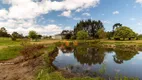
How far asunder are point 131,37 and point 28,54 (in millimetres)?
93154

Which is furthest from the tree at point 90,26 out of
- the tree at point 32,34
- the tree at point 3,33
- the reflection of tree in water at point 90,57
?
the reflection of tree in water at point 90,57

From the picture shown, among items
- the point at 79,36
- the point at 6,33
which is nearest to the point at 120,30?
the point at 79,36

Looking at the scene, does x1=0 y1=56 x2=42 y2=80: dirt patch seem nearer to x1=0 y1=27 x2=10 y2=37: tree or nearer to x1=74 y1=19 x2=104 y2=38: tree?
x1=0 y1=27 x2=10 y2=37: tree

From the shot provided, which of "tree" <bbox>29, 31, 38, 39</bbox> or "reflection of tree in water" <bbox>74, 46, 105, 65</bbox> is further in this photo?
"tree" <bbox>29, 31, 38, 39</bbox>

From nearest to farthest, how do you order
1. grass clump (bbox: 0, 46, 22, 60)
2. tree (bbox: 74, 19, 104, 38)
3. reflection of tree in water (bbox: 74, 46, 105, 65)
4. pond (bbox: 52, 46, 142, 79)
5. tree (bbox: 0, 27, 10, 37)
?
pond (bbox: 52, 46, 142, 79) → grass clump (bbox: 0, 46, 22, 60) → reflection of tree in water (bbox: 74, 46, 105, 65) → tree (bbox: 0, 27, 10, 37) → tree (bbox: 74, 19, 104, 38)

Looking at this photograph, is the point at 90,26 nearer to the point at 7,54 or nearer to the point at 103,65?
the point at 7,54

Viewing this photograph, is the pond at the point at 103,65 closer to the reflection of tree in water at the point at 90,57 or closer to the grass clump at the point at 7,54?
the reflection of tree in water at the point at 90,57

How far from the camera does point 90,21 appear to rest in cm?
15125

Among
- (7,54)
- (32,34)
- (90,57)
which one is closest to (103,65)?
(90,57)

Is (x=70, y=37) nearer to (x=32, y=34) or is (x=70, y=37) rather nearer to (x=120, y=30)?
(x=32, y=34)

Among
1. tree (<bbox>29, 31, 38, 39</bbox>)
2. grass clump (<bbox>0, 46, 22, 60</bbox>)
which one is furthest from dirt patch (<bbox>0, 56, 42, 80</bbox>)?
tree (<bbox>29, 31, 38, 39</bbox>)

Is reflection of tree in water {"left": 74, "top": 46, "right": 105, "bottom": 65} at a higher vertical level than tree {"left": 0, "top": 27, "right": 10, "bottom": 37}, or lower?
lower

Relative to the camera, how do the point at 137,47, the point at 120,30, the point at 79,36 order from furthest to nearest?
1. the point at 79,36
2. the point at 120,30
3. the point at 137,47

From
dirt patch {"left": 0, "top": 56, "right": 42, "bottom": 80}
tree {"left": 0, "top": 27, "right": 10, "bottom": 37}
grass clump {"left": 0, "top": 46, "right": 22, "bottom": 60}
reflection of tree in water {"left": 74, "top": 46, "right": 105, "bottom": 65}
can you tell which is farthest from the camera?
tree {"left": 0, "top": 27, "right": 10, "bottom": 37}
